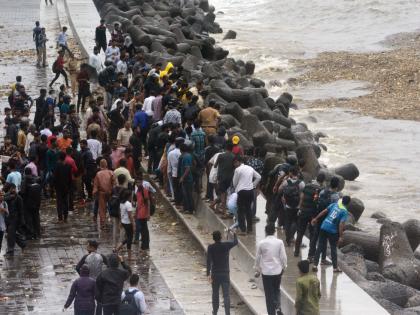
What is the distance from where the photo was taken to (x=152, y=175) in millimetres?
22516

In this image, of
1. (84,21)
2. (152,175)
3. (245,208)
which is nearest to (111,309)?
(245,208)

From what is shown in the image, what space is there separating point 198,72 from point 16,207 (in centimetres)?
1432

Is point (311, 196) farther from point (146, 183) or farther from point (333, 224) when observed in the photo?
point (146, 183)

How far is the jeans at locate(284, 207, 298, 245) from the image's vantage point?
1755cm

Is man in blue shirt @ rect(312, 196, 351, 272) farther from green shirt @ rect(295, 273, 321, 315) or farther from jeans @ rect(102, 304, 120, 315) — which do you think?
jeans @ rect(102, 304, 120, 315)

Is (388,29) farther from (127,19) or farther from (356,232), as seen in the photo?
(356,232)

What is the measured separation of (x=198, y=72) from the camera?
3225cm

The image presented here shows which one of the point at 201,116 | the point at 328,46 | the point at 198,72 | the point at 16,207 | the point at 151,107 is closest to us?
the point at 16,207

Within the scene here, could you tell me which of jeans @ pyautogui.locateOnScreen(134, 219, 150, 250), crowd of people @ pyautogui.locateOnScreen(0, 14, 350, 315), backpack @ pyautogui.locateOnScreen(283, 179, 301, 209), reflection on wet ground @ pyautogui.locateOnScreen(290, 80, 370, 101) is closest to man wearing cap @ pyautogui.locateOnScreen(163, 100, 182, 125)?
crowd of people @ pyautogui.locateOnScreen(0, 14, 350, 315)

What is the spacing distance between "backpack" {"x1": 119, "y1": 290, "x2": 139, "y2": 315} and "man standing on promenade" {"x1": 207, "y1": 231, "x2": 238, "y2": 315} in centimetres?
159

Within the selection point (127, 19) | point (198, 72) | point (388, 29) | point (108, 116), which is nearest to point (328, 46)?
point (388, 29)

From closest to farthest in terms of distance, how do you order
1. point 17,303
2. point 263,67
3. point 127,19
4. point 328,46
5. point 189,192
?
1. point 17,303
2. point 189,192
3. point 127,19
4. point 263,67
5. point 328,46

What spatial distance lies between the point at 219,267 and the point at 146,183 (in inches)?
123

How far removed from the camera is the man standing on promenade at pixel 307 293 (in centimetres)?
1427
